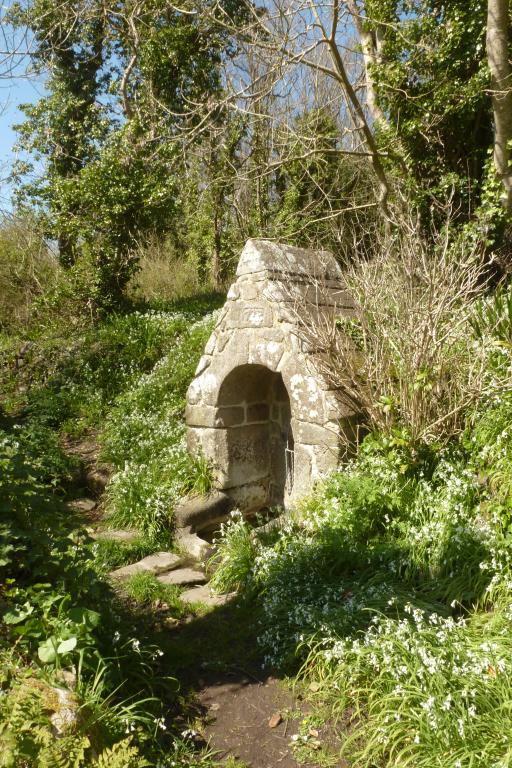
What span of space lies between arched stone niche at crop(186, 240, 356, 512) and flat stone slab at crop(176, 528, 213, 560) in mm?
603

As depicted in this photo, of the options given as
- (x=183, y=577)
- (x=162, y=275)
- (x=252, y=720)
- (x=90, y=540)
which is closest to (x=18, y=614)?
(x=90, y=540)

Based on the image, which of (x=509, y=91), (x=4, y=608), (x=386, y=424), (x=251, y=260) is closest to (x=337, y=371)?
(x=386, y=424)

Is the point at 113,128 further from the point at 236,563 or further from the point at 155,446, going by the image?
the point at 236,563

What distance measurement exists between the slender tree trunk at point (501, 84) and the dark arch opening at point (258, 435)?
156 inches

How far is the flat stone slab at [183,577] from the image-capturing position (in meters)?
4.55

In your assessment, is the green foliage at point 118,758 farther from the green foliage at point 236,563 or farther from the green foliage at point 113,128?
the green foliage at point 113,128

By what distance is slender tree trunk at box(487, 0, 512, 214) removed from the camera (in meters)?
6.18

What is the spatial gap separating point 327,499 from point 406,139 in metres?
6.28

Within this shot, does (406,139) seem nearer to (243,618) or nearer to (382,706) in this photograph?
(243,618)

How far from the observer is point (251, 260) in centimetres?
504

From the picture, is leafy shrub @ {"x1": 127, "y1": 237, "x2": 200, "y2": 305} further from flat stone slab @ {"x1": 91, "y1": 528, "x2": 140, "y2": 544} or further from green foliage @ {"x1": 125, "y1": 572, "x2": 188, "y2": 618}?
green foliage @ {"x1": 125, "y1": 572, "x2": 188, "y2": 618}

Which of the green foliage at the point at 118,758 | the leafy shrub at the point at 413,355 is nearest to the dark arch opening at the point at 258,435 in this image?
the leafy shrub at the point at 413,355

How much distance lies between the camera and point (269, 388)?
598cm

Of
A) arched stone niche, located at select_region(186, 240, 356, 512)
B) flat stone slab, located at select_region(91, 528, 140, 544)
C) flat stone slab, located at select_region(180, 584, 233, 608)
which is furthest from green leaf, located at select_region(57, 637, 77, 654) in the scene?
flat stone slab, located at select_region(91, 528, 140, 544)
